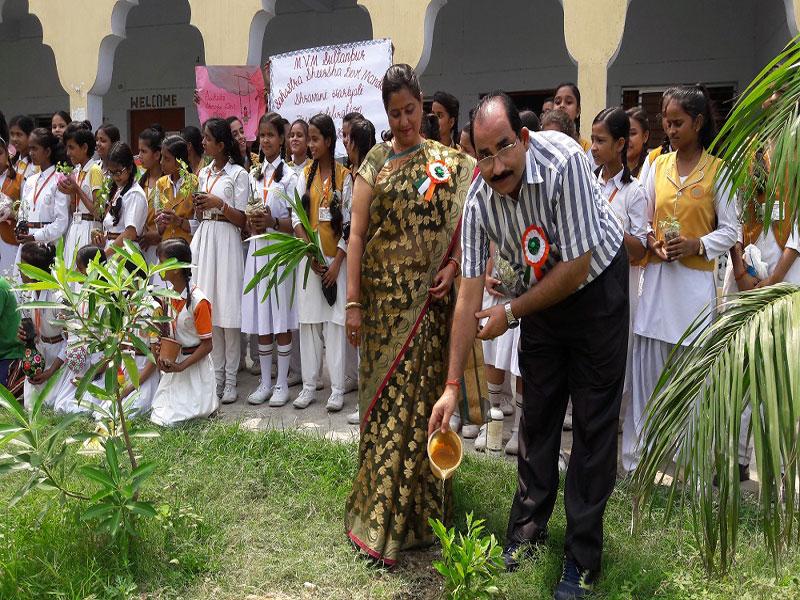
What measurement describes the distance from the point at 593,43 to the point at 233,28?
373 centimetres

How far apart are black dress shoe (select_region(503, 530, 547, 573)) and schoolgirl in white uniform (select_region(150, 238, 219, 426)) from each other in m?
2.54

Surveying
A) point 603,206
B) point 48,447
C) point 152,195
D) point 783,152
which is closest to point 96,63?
point 152,195

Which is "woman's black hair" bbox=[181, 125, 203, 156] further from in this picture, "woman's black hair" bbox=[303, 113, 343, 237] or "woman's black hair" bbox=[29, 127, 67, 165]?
"woman's black hair" bbox=[303, 113, 343, 237]

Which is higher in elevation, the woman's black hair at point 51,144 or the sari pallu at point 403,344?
the woman's black hair at point 51,144

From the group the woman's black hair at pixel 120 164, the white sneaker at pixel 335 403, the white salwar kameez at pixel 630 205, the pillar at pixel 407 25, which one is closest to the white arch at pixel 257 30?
the pillar at pixel 407 25

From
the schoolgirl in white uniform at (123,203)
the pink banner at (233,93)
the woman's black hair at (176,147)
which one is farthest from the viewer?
the pink banner at (233,93)

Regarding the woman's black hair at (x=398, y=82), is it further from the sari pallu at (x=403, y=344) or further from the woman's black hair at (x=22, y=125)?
the woman's black hair at (x=22, y=125)

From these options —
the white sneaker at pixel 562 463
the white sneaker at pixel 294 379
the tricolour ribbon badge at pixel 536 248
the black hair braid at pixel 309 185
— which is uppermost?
the black hair braid at pixel 309 185

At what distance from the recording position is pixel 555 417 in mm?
3113

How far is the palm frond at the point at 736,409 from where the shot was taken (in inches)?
71.7

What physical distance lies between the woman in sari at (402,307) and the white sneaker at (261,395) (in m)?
2.34

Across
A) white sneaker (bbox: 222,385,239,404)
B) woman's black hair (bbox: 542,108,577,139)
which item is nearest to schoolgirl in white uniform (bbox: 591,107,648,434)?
woman's black hair (bbox: 542,108,577,139)

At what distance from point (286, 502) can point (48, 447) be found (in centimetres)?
123

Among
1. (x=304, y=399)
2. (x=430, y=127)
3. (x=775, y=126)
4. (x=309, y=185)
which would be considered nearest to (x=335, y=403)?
(x=304, y=399)
